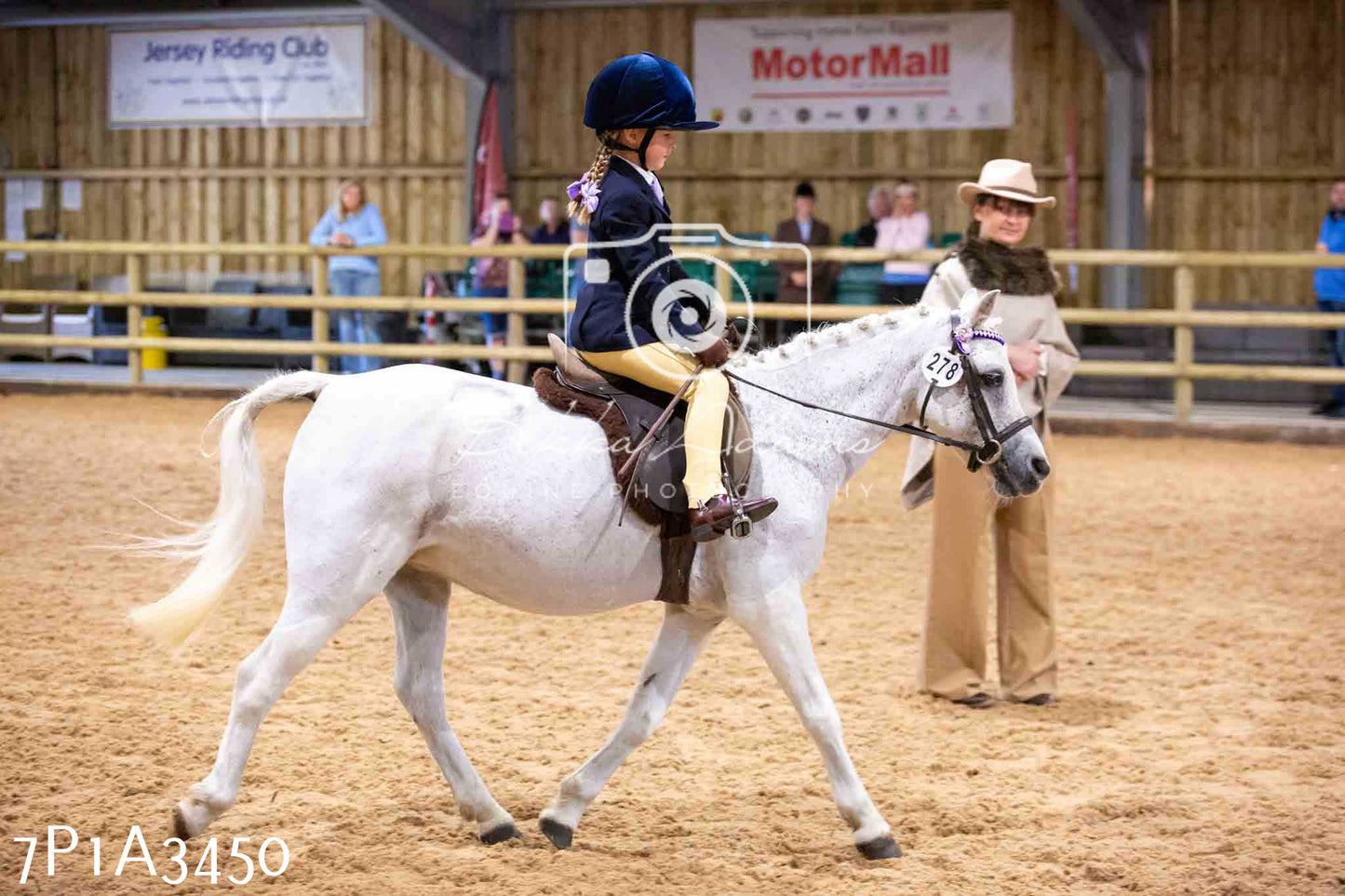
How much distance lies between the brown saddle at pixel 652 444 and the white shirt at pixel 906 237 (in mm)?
9801

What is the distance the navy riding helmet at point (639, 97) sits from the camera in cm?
→ 350

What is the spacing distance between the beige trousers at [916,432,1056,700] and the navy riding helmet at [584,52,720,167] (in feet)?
6.12

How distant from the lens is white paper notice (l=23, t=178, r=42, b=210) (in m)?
18.4

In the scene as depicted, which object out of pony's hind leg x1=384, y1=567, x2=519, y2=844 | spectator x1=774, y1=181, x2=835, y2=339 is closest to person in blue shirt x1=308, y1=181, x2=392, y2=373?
spectator x1=774, y1=181, x2=835, y2=339

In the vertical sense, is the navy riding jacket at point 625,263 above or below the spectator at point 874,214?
below

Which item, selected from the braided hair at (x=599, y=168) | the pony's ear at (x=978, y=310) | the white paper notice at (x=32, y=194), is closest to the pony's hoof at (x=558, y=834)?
the braided hair at (x=599, y=168)

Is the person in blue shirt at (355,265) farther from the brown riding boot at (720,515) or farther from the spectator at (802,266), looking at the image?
the brown riding boot at (720,515)

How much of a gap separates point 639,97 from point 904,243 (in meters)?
→ 10.1

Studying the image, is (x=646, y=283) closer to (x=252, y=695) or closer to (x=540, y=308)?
(x=252, y=695)

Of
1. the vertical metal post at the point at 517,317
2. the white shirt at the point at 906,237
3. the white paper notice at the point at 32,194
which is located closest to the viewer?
the vertical metal post at the point at 517,317

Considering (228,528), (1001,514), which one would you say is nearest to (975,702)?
(1001,514)

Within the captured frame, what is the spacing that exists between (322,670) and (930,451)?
223cm

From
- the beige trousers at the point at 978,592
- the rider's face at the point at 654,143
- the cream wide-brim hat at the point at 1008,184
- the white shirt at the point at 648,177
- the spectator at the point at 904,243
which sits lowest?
the beige trousers at the point at 978,592

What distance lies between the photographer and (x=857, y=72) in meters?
15.6
